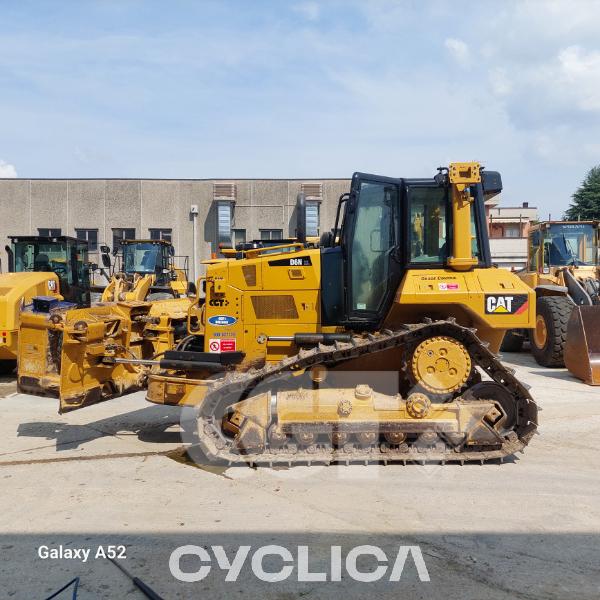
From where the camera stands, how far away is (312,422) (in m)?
5.27

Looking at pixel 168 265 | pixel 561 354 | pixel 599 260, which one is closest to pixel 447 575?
pixel 561 354

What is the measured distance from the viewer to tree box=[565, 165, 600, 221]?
141 feet

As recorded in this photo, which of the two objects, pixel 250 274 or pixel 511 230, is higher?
pixel 511 230

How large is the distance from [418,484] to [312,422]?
1112mm

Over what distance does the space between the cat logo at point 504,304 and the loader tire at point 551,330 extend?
18.6 ft

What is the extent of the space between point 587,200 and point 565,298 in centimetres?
3828

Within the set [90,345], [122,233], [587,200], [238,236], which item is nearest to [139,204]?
[122,233]

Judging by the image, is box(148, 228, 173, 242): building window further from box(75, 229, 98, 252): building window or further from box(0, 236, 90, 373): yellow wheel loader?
box(0, 236, 90, 373): yellow wheel loader

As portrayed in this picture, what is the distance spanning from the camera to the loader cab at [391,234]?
5707 mm

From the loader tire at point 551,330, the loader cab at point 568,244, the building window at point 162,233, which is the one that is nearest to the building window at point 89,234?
the building window at point 162,233

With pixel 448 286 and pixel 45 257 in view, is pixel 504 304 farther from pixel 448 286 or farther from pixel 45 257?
pixel 45 257

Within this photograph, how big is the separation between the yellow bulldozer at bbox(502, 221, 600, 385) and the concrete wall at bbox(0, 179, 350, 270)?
13366mm

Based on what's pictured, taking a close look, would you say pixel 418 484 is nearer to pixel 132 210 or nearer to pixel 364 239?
pixel 364 239

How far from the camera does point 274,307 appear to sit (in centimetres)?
598
